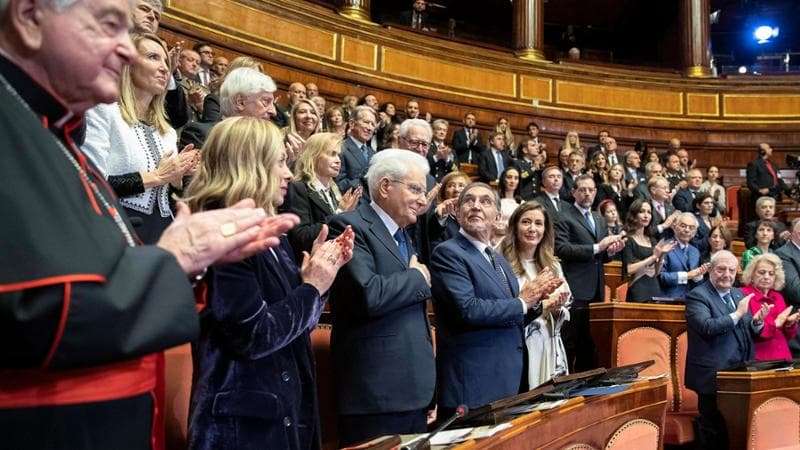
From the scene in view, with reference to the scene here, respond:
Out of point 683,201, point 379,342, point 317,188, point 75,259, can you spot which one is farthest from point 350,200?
point 683,201

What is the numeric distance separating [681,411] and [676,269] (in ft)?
2.51

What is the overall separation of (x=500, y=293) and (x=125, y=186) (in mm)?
1003

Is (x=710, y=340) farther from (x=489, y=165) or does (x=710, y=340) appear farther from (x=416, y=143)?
(x=489, y=165)

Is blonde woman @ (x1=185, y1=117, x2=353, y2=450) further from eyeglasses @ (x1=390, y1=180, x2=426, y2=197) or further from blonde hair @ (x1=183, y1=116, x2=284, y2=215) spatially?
eyeglasses @ (x1=390, y1=180, x2=426, y2=197)

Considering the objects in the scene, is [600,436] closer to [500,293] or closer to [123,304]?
[500,293]

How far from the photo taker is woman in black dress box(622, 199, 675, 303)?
3547 mm

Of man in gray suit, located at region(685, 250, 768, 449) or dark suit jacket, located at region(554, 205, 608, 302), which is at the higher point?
dark suit jacket, located at region(554, 205, 608, 302)

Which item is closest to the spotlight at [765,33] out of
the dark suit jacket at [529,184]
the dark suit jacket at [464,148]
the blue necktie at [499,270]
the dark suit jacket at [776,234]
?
the dark suit jacket at [464,148]

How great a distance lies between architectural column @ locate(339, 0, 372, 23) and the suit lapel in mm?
5821

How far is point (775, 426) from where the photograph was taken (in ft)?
8.45

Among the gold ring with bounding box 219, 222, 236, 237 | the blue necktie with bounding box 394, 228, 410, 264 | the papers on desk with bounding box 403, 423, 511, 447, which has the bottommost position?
the papers on desk with bounding box 403, 423, 511, 447

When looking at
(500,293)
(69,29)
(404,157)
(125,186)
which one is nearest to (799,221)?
(500,293)

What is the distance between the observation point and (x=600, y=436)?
173cm

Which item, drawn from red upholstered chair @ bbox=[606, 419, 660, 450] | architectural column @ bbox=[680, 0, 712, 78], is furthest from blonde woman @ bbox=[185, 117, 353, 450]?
architectural column @ bbox=[680, 0, 712, 78]
